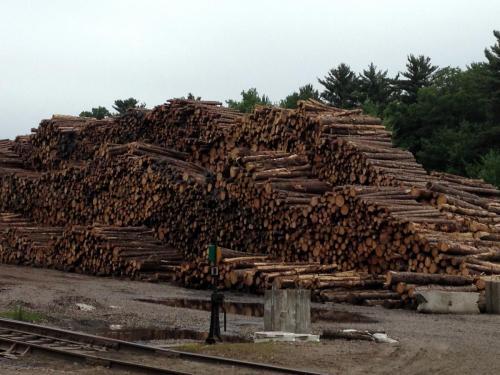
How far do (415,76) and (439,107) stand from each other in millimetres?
10318

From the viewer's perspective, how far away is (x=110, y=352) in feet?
Answer: 35.7

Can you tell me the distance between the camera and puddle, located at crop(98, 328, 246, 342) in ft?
42.1

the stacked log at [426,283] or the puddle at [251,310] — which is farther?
the stacked log at [426,283]

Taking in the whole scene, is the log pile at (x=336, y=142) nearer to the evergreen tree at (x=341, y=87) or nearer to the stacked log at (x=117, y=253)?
the stacked log at (x=117, y=253)

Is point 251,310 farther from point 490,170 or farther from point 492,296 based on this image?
point 490,170

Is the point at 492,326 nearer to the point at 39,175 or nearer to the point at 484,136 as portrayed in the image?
the point at 39,175

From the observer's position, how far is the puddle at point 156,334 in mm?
12820

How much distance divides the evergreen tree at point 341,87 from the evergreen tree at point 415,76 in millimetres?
3510

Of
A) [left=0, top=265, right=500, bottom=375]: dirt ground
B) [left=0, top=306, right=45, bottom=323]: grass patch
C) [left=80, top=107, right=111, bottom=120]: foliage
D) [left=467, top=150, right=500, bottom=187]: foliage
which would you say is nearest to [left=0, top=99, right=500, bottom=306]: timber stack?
[left=0, top=265, right=500, bottom=375]: dirt ground

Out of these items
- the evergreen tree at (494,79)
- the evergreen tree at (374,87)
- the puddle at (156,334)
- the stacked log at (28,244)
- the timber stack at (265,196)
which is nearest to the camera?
the puddle at (156,334)

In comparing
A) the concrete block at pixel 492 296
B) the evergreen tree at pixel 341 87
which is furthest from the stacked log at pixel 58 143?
the evergreen tree at pixel 341 87

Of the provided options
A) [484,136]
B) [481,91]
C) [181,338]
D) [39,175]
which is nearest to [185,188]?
[39,175]

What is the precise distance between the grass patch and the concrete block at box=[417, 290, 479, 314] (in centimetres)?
777

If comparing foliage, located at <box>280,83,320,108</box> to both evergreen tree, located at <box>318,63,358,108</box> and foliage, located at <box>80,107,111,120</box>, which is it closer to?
evergreen tree, located at <box>318,63,358,108</box>
